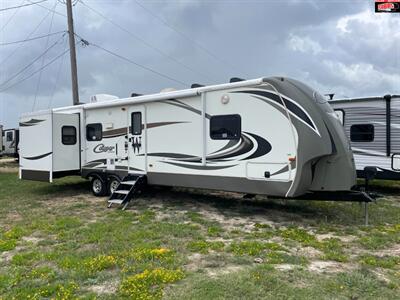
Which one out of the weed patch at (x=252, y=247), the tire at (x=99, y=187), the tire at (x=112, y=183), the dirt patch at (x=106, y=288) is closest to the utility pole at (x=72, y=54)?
the tire at (x=99, y=187)

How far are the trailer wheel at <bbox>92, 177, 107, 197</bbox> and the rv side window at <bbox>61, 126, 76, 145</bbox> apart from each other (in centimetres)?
140

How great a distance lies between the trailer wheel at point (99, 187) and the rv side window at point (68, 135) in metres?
1.40

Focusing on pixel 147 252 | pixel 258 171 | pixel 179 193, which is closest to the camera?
pixel 147 252

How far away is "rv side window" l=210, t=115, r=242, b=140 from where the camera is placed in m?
8.23

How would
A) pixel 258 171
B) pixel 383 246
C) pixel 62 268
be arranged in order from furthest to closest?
1. pixel 258 171
2. pixel 383 246
3. pixel 62 268

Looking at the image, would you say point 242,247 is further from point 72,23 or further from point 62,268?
point 72,23

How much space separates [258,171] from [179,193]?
13.2 ft

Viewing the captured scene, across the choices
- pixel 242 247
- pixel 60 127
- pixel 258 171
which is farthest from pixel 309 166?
pixel 60 127

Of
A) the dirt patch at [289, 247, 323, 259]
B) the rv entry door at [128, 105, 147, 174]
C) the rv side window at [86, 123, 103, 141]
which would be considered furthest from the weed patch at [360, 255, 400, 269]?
the rv side window at [86, 123, 103, 141]

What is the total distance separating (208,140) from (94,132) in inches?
179

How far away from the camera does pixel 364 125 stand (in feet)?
36.2

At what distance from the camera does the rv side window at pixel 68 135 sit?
38.0ft

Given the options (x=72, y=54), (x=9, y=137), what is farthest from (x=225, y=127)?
(x=9, y=137)

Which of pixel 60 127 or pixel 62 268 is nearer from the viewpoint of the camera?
pixel 62 268
